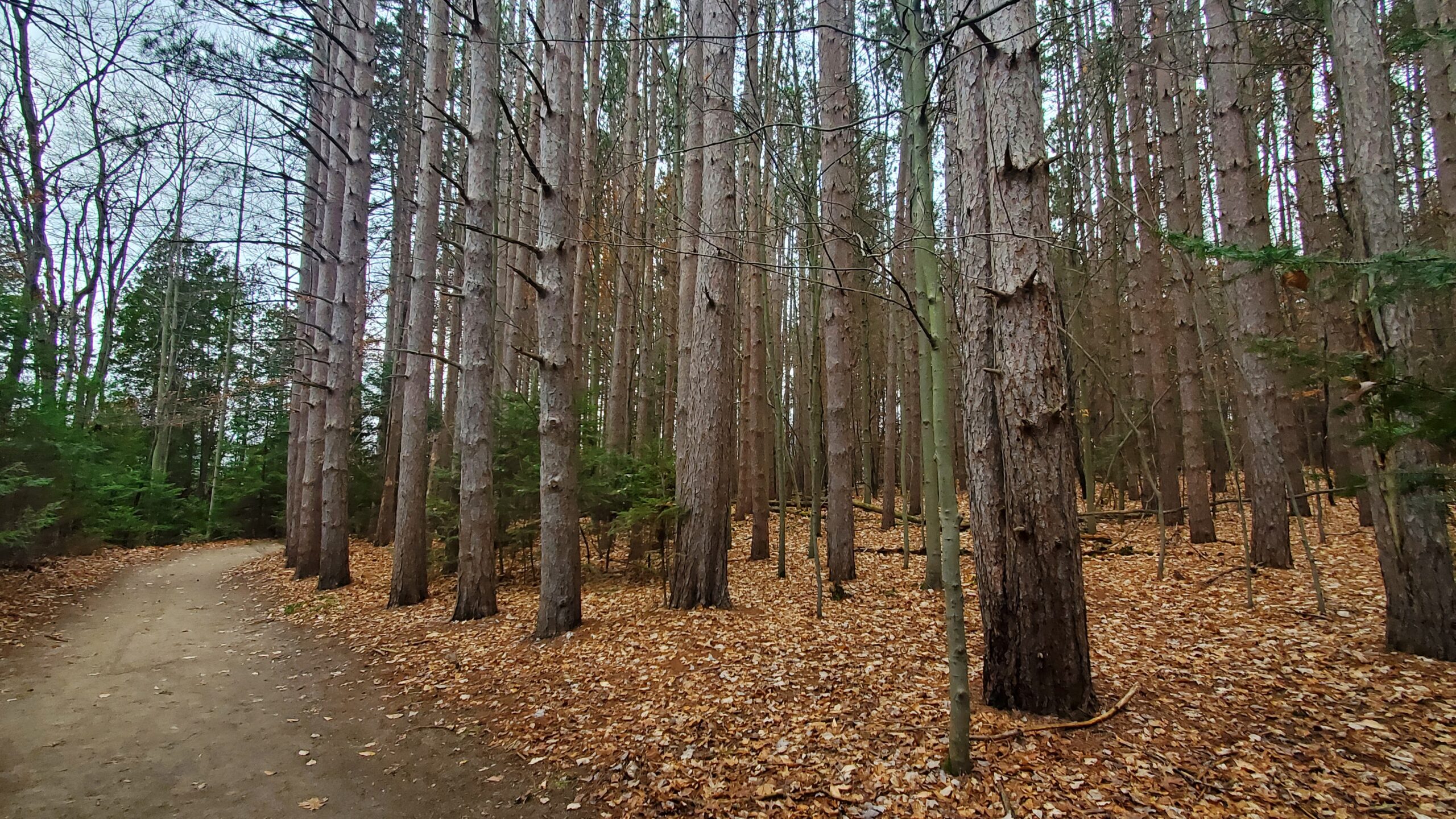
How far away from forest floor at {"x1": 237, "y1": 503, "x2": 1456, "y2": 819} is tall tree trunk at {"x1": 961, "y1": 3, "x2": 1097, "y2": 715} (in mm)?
314

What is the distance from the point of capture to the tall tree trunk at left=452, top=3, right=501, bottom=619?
6359 mm

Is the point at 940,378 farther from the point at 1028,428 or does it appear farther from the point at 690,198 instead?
the point at 690,198

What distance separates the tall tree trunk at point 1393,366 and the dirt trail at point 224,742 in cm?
492

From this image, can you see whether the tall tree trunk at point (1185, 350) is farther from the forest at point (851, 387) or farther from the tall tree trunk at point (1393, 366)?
the tall tree trunk at point (1393, 366)

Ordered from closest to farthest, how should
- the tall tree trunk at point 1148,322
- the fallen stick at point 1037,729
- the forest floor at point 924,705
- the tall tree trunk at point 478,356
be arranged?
the forest floor at point 924,705 → the fallen stick at point 1037,729 → the tall tree trunk at point 478,356 → the tall tree trunk at point 1148,322

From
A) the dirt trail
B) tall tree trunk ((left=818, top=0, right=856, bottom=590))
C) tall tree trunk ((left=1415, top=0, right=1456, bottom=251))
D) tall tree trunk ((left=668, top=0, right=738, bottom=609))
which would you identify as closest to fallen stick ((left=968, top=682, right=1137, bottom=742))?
the dirt trail

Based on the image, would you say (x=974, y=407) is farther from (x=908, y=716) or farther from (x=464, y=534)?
(x=464, y=534)

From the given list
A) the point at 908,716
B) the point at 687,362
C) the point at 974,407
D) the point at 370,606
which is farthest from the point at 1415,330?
the point at 370,606

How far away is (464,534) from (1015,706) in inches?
209

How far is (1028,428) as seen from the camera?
309cm

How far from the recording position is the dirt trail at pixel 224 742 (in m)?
3.07

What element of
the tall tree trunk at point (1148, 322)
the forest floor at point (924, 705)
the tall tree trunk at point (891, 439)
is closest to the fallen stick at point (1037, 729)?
the forest floor at point (924, 705)

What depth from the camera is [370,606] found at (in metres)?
7.49

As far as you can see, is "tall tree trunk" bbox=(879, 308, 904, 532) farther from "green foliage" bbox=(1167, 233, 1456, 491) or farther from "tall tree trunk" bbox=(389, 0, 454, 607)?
"green foliage" bbox=(1167, 233, 1456, 491)
